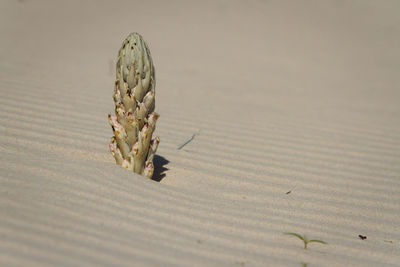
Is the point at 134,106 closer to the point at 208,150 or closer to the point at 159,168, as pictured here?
the point at 159,168

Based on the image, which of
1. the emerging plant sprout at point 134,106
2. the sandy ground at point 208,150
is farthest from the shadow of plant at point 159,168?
the emerging plant sprout at point 134,106

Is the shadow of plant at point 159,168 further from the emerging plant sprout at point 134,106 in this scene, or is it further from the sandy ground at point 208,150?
the emerging plant sprout at point 134,106

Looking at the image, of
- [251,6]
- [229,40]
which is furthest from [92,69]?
[251,6]

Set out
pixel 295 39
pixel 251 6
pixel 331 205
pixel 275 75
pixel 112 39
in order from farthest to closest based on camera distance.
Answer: pixel 251 6 < pixel 295 39 < pixel 112 39 < pixel 275 75 < pixel 331 205

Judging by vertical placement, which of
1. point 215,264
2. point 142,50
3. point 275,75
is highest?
point 275,75

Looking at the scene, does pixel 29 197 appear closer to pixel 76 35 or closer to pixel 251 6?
pixel 76 35

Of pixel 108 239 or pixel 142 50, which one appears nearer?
pixel 108 239
